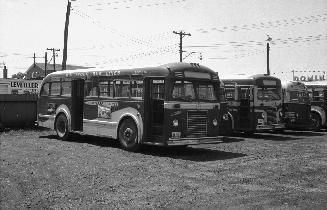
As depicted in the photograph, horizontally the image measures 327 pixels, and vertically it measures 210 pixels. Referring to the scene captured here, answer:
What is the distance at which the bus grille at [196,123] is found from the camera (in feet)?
39.4

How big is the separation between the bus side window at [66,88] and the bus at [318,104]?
12030 millimetres

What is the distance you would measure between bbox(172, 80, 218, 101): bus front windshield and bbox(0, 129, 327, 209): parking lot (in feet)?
5.45

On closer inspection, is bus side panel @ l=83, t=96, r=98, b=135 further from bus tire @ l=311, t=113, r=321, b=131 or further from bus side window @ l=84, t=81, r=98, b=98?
bus tire @ l=311, t=113, r=321, b=131

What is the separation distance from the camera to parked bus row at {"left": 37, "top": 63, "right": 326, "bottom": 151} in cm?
1192

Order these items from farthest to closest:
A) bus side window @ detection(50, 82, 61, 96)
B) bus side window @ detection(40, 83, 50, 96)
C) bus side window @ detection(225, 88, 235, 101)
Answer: bus side window @ detection(225, 88, 235, 101), bus side window @ detection(40, 83, 50, 96), bus side window @ detection(50, 82, 61, 96)

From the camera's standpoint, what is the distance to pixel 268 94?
1766cm

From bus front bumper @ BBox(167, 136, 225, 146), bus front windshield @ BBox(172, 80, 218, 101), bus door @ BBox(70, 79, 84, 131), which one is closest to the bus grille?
bus front bumper @ BBox(167, 136, 225, 146)

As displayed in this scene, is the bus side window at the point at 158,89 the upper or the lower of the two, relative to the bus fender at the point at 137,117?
upper

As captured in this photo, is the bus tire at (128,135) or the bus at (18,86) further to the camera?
the bus at (18,86)

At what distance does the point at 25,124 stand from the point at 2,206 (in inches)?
562

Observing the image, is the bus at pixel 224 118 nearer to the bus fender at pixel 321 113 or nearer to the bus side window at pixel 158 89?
the bus side window at pixel 158 89

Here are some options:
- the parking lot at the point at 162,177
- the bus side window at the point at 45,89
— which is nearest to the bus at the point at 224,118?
the parking lot at the point at 162,177

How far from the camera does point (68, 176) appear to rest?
844cm

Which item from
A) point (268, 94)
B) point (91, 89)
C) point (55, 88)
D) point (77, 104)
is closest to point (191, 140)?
point (91, 89)
